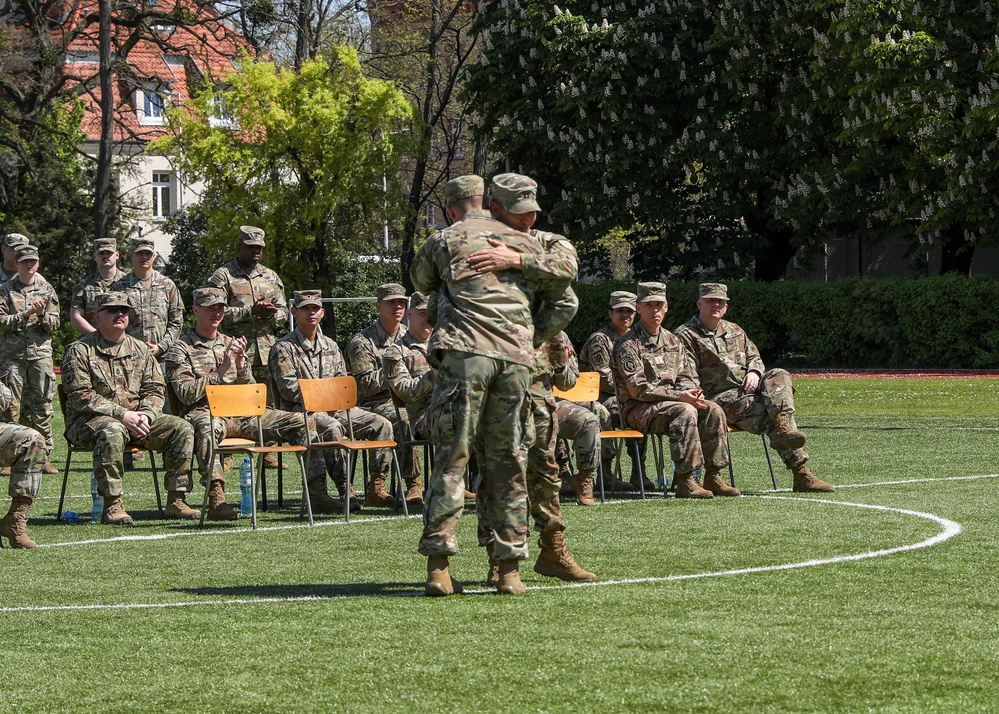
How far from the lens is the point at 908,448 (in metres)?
17.4

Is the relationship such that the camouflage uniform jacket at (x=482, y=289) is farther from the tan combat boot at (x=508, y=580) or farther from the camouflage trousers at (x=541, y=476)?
the tan combat boot at (x=508, y=580)

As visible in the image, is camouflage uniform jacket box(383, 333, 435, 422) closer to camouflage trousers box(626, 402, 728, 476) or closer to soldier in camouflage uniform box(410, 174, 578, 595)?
camouflage trousers box(626, 402, 728, 476)

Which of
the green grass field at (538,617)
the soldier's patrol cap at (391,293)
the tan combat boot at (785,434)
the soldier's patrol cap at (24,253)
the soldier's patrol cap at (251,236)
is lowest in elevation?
the green grass field at (538,617)

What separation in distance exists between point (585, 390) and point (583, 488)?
0.80 metres

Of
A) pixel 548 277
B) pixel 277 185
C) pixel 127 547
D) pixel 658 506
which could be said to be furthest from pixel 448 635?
pixel 277 185

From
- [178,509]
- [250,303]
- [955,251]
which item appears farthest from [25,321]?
[955,251]

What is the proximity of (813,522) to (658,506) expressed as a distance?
5.41ft

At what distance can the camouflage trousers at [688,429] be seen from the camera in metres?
13.0

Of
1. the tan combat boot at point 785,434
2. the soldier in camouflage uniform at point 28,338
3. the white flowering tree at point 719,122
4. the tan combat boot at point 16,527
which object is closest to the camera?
the tan combat boot at point 16,527

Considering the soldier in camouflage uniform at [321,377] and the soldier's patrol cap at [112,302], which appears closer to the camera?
the soldier's patrol cap at [112,302]

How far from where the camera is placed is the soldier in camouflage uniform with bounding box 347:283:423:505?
13422mm

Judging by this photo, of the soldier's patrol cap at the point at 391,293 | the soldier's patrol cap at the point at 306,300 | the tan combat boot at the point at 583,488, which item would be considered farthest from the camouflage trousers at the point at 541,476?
the soldier's patrol cap at the point at 391,293

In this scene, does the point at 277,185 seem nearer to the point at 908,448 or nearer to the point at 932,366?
the point at 932,366

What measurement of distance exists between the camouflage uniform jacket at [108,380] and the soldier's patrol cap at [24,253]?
2782mm
